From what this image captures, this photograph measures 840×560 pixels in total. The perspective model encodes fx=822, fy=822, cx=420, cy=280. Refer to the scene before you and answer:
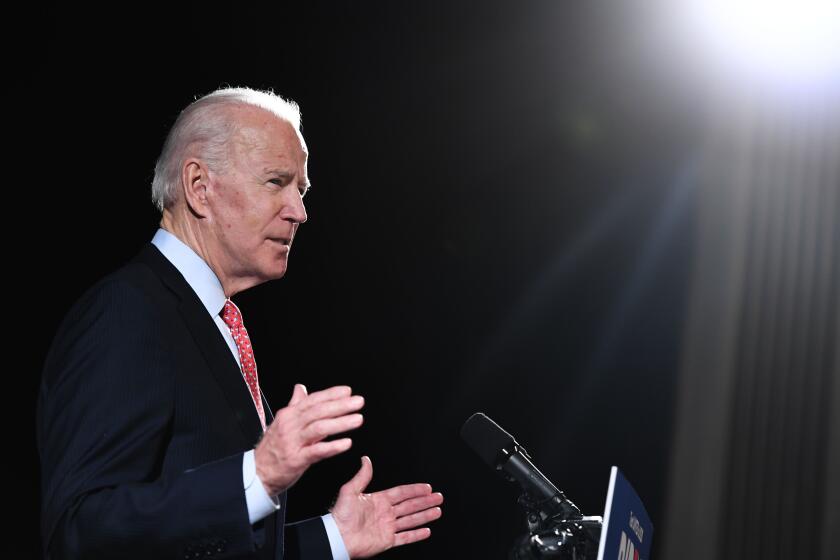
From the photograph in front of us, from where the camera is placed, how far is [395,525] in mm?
1479

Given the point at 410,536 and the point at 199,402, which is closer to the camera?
the point at 199,402

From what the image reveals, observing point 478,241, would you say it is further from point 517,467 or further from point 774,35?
point 517,467

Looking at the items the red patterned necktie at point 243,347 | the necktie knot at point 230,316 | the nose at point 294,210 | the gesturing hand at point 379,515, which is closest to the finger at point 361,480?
the gesturing hand at point 379,515

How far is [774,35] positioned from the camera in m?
3.04

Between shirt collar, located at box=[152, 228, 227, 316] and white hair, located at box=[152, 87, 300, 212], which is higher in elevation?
white hair, located at box=[152, 87, 300, 212]

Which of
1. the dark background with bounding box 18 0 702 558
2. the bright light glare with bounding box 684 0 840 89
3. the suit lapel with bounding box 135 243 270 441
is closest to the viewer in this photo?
the suit lapel with bounding box 135 243 270 441

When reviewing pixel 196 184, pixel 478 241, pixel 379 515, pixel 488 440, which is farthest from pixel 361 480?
pixel 478 241

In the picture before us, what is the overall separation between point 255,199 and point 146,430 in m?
0.44

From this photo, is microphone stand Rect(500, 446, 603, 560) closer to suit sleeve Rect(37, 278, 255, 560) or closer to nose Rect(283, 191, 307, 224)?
suit sleeve Rect(37, 278, 255, 560)

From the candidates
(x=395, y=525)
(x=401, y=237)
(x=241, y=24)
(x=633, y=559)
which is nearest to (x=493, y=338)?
(x=401, y=237)

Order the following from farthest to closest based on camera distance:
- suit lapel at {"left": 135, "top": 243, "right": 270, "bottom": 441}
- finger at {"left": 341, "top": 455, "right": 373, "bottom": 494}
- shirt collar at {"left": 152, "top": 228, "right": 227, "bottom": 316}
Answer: finger at {"left": 341, "top": 455, "right": 373, "bottom": 494}, shirt collar at {"left": 152, "top": 228, "right": 227, "bottom": 316}, suit lapel at {"left": 135, "top": 243, "right": 270, "bottom": 441}

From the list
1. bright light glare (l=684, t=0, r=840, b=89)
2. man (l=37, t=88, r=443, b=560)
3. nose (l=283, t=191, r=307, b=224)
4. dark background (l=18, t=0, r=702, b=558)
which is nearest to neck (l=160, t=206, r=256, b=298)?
man (l=37, t=88, r=443, b=560)

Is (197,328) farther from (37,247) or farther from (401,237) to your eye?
(401,237)

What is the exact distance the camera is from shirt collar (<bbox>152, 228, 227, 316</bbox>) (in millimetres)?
1329
